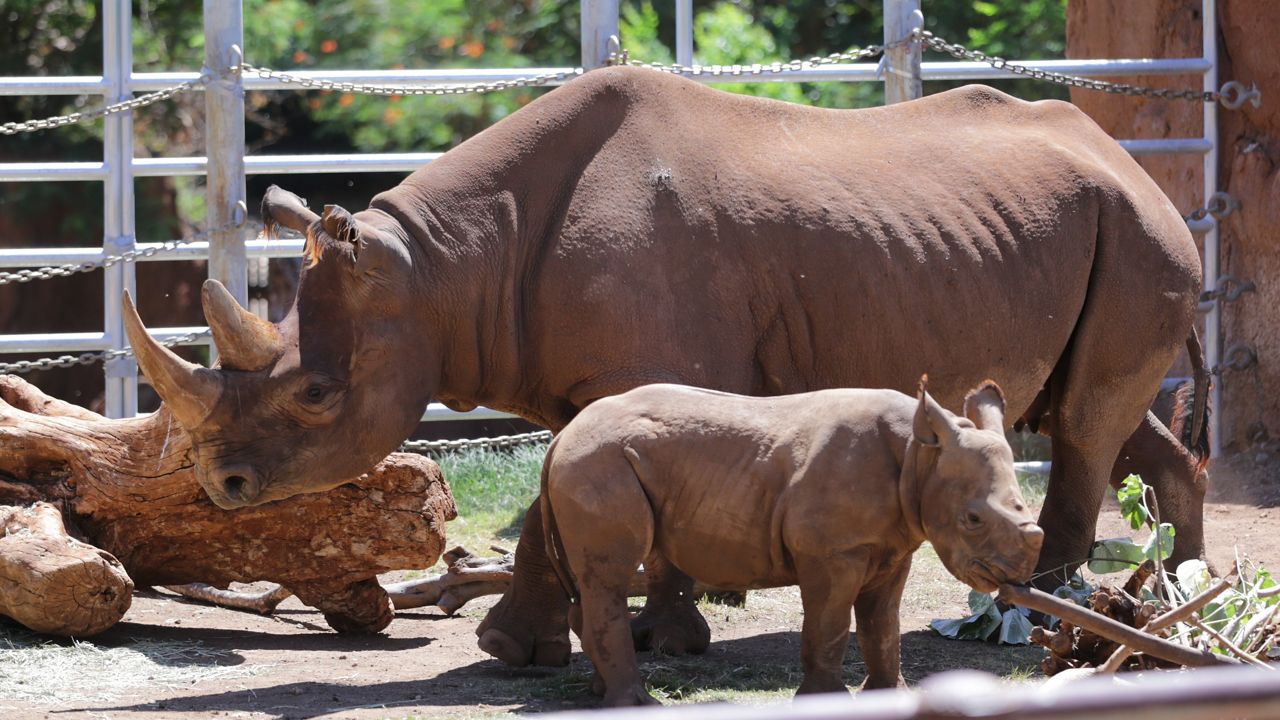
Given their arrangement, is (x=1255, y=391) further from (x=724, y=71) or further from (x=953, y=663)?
(x=953, y=663)

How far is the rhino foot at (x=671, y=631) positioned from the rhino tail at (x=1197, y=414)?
238 cm

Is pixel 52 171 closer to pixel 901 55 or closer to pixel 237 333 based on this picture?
pixel 237 333

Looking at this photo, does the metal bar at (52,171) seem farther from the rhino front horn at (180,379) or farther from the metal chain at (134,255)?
the rhino front horn at (180,379)

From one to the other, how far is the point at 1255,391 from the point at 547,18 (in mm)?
10009

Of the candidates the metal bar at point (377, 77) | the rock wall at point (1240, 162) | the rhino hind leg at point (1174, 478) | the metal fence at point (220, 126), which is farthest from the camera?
the rock wall at point (1240, 162)

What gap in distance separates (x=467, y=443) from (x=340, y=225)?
358 cm

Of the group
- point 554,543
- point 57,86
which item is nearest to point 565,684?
point 554,543

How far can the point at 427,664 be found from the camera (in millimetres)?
5488

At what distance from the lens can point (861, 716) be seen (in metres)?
1.48

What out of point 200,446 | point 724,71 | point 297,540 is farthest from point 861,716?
point 724,71

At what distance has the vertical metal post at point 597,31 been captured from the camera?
7840mm

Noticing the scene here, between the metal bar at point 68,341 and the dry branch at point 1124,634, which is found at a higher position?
the metal bar at point 68,341

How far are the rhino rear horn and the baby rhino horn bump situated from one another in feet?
7.26

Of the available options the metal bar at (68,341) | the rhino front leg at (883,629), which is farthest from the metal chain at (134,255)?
the rhino front leg at (883,629)
